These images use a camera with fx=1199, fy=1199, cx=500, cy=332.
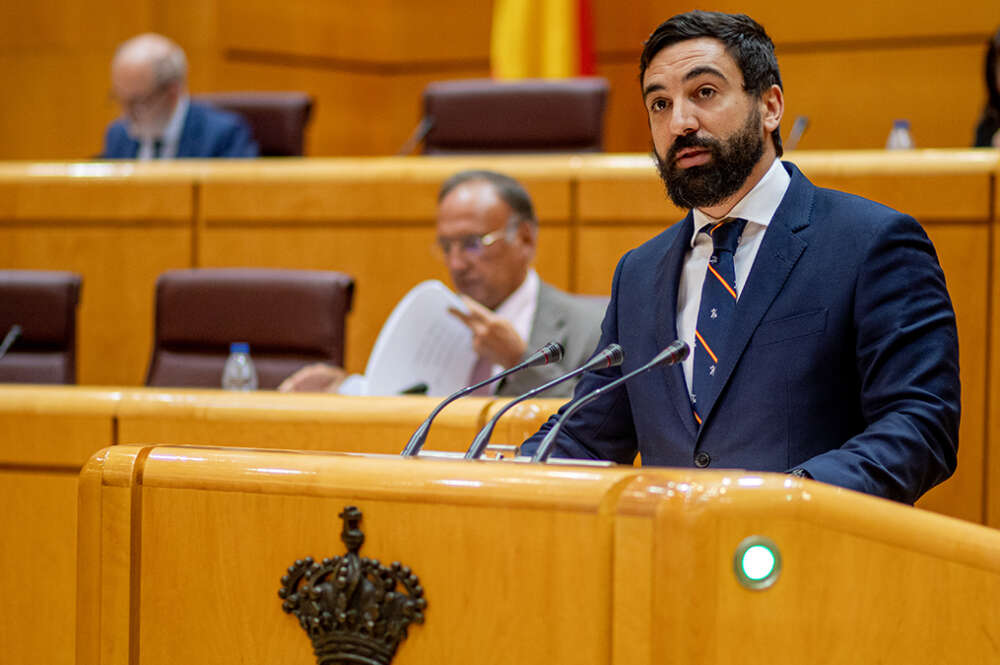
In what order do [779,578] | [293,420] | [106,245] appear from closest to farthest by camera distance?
[779,578] < [293,420] < [106,245]

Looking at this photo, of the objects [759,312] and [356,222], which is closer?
[759,312]

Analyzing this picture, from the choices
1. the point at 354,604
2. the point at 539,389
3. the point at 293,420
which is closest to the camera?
the point at 354,604

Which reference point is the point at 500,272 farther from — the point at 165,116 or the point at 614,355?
the point at 165,116

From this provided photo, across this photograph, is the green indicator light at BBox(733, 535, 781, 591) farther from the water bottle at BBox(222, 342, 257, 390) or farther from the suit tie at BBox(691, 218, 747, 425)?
the water bottle at BBox(222, 342, 257, 390)

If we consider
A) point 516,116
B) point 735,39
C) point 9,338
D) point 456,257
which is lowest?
point 9,338

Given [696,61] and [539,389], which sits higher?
[696,61]

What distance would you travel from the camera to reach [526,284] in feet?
9.43

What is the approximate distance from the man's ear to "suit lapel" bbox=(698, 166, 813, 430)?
0.43 feet

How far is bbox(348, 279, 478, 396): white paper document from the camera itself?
98.7 inches

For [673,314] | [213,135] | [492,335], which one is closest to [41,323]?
[213,135]

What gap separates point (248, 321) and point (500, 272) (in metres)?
0.66

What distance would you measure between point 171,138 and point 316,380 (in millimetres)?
1690

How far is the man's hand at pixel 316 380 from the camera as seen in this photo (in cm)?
270

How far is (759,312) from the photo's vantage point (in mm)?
1430
